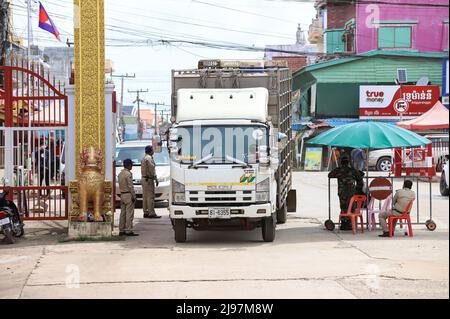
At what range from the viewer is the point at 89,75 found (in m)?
15.2

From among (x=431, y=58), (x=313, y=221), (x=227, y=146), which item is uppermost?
(x=431, y=58)

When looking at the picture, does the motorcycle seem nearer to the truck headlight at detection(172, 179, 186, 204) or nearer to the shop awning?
the truck headlight at detection(172, 179, 186, 204)

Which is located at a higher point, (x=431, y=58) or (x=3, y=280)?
(x=431, y=58)

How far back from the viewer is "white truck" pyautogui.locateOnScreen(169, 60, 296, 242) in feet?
45.6

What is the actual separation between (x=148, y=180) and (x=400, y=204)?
650 cm

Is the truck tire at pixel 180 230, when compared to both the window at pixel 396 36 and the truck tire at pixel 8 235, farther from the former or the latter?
the window at pixel 396 36

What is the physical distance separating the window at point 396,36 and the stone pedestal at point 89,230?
38.6 m

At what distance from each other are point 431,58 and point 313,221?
32200 millimetres

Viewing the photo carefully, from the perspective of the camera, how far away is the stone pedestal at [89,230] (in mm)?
15031

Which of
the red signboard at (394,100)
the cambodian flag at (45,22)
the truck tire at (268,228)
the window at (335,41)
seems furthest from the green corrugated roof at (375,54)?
the truck tire at (268,228)

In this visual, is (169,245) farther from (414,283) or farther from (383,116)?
(383,116)

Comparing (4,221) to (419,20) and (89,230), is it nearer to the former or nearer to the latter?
(89,230)

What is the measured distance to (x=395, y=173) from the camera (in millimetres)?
35094
